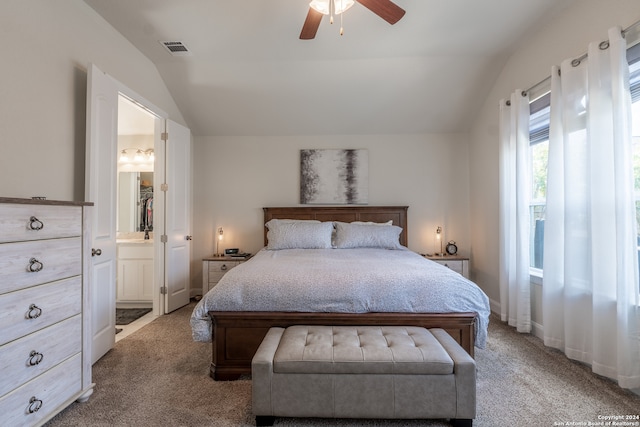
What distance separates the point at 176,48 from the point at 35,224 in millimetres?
2406

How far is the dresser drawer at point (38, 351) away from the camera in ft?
4.56

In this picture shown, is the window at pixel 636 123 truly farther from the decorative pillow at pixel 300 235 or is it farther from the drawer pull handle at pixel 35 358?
the drawer pull handle at pixel 35 358

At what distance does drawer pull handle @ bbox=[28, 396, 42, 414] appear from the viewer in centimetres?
149

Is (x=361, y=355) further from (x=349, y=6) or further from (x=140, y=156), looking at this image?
(x=140, y=156)

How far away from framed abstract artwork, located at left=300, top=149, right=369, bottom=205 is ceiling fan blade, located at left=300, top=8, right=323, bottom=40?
217 cm

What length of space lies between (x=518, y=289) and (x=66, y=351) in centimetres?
352

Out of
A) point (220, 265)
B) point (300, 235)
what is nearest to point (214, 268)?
point (220, 265)

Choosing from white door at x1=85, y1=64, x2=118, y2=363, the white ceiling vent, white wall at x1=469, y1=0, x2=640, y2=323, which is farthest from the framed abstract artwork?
white door at x1=85, y1=64, x2=118, y2=363

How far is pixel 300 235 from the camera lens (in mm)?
3713

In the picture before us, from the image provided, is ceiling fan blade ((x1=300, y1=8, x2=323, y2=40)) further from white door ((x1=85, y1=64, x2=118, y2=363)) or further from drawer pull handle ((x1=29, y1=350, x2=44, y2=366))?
drawer pull handle ((x1=29, y1=350, x2=44, y2=366))

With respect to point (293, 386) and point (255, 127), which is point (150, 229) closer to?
point (255, 127)

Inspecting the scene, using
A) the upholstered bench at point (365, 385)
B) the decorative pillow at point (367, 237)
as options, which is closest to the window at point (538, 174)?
the decorative pillow at point (367, 237)

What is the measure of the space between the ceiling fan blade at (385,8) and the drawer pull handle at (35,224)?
2171 millimetres

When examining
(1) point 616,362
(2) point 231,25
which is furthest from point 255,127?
(1) point 616,362
